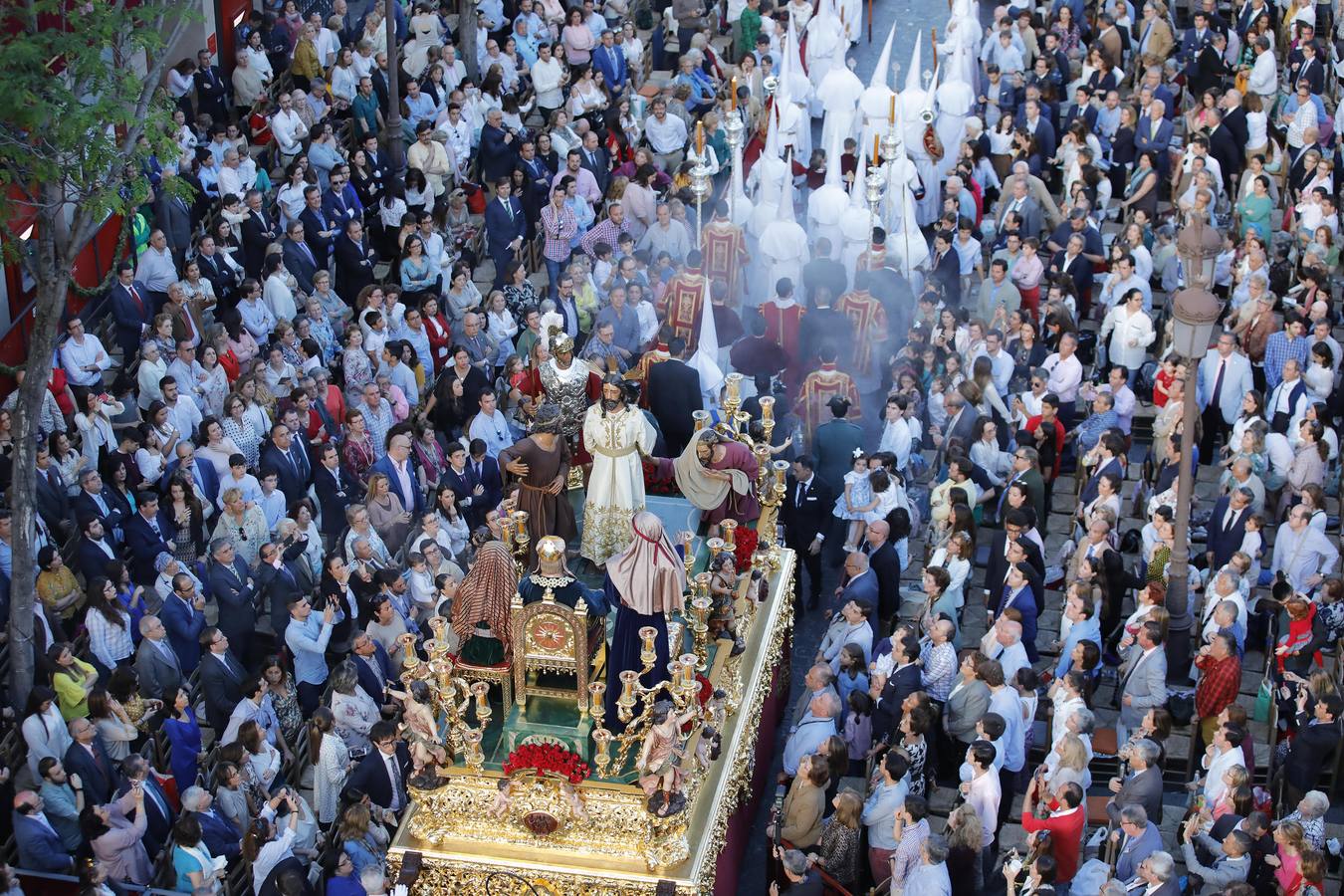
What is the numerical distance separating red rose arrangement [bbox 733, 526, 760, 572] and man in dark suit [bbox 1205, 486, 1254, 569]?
4.25m

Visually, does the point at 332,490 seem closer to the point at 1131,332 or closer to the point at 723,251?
the point at 723,251

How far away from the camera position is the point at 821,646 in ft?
63.6

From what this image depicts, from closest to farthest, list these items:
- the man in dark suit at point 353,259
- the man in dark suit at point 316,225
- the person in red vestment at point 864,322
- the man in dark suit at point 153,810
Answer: the man in dark suit at point 153,810, the person in red vestment at point 864,322, the man in dark suit at point 316,225, the man in dark suit at point 353,259

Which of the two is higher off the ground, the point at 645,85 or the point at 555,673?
the point at 645,85

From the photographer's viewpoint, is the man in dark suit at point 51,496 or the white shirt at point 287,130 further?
the white shirt at point 287,130

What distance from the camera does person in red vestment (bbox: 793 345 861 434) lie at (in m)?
22.2

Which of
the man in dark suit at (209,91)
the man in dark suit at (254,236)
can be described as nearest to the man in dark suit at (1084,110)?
the man in dark suit at (254,236)

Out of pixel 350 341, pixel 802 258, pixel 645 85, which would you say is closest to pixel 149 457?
pixel 350 341

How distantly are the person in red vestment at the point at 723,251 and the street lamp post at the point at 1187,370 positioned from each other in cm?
602

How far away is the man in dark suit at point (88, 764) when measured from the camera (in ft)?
57.4

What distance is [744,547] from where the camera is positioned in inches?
758

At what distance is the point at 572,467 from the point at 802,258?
6450mm

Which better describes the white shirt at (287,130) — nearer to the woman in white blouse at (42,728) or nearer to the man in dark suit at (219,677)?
the man in dark suit at (219,677)

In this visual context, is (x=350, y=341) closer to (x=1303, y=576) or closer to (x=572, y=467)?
(x=572, y=467)
